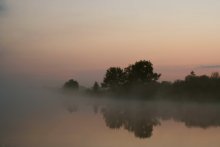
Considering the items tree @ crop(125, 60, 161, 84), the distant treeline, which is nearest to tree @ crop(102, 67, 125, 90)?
the distant treeline

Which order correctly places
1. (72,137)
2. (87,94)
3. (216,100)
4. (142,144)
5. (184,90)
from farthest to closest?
1. (87,94)
2. (184,90)
3. (216,100)
4. (72,137)
5. (142,144)

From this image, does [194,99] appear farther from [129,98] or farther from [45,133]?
[45,133]

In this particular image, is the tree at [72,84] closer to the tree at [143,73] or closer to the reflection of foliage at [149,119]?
the tree at [143,73]

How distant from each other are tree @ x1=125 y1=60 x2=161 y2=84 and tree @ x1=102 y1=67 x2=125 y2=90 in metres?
6.22

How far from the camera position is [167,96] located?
5991 cm

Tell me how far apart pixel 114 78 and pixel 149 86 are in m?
19.6

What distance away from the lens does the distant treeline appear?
54.7 meters

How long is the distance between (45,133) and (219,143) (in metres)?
8.48

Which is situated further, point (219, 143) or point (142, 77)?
point (142, 77)

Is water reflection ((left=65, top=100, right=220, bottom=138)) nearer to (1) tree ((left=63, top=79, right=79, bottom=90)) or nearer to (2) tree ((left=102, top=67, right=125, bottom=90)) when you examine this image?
(2) tree ((left=102, top=67, right=125, bottom=90))

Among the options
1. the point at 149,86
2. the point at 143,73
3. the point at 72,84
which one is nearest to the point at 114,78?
the point at 143,73

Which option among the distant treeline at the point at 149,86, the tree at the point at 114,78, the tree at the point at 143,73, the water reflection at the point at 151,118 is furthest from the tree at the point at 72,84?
the water reflection at the point at 151,118

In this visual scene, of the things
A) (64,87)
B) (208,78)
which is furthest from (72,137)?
(64,87)

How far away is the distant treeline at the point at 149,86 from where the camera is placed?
54.7 m
